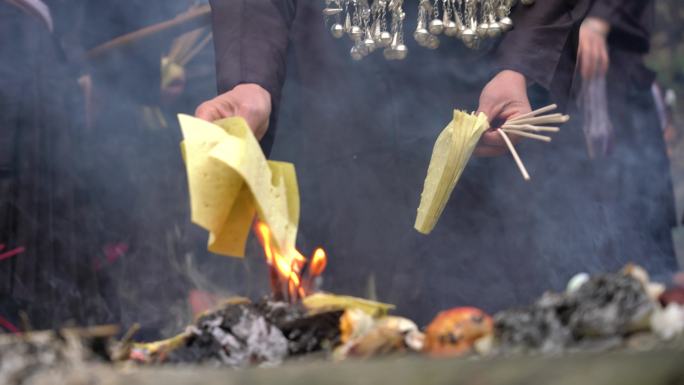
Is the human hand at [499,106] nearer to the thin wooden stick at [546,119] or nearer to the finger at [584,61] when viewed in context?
the thin wooden stick at [546,119]

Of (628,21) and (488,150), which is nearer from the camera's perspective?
(488,150)

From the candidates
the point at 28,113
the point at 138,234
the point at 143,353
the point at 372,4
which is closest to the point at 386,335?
the point at 143,353

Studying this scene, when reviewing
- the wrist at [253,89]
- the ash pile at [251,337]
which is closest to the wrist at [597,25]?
the wrist at [253,89]

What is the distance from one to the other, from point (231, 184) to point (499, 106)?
38.3 inches

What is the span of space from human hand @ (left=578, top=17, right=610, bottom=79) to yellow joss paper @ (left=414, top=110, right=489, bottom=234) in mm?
1270

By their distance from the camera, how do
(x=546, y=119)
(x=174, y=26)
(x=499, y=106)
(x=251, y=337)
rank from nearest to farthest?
(x=251, y=337)
(x=546, y=119)
(x=499, y=106)
(x=174, y=26)

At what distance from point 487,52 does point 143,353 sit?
1.77 m

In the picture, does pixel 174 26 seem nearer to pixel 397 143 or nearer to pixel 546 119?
pixel 397 143

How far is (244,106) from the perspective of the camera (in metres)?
2.43

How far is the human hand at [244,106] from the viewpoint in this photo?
2229 mm

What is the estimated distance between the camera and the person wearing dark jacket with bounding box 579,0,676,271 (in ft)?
9.83

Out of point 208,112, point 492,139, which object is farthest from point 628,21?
point 208,112

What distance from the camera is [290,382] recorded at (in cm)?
116

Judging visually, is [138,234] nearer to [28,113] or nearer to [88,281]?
[88,281]
